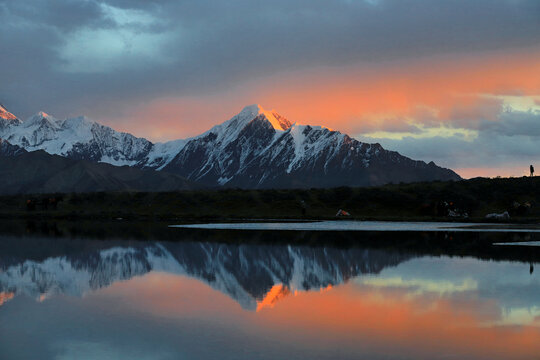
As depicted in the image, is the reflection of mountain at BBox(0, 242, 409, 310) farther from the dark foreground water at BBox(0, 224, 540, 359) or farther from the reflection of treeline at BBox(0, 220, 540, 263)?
the reflection of treeline at BBox(0, 220, 540, 263)

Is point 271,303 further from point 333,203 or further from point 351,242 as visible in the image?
point 333,203

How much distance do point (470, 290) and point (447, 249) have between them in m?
17.3

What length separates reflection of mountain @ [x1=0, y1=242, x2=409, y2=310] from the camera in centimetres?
2620

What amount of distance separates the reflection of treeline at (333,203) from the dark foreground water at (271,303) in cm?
5380

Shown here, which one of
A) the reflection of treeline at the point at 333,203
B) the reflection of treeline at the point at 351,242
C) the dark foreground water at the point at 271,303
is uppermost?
the reflection of treeline at the point at 333,203

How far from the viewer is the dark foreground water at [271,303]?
1634cm

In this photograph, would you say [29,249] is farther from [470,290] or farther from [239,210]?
[239,210]

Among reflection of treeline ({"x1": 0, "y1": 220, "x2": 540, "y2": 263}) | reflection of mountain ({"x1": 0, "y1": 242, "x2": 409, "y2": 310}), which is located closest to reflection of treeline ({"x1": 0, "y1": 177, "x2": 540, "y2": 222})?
reflection of treeline ({"x1": 0, "y1": 220, "x2": 540, "y2": 263})

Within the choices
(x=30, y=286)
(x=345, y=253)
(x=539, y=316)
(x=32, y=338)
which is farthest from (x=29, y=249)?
(x=539, y=316)

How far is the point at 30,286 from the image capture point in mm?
26594

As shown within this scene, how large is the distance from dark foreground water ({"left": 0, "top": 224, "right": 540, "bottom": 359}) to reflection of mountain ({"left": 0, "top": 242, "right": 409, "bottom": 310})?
0.29ft

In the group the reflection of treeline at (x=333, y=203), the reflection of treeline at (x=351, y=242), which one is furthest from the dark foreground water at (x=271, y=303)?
the reflection of treeline at (x=333, y=203)

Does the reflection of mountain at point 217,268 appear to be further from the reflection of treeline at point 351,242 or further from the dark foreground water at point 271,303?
the reflection of treeline at point 351,242

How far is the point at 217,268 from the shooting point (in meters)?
32.5
